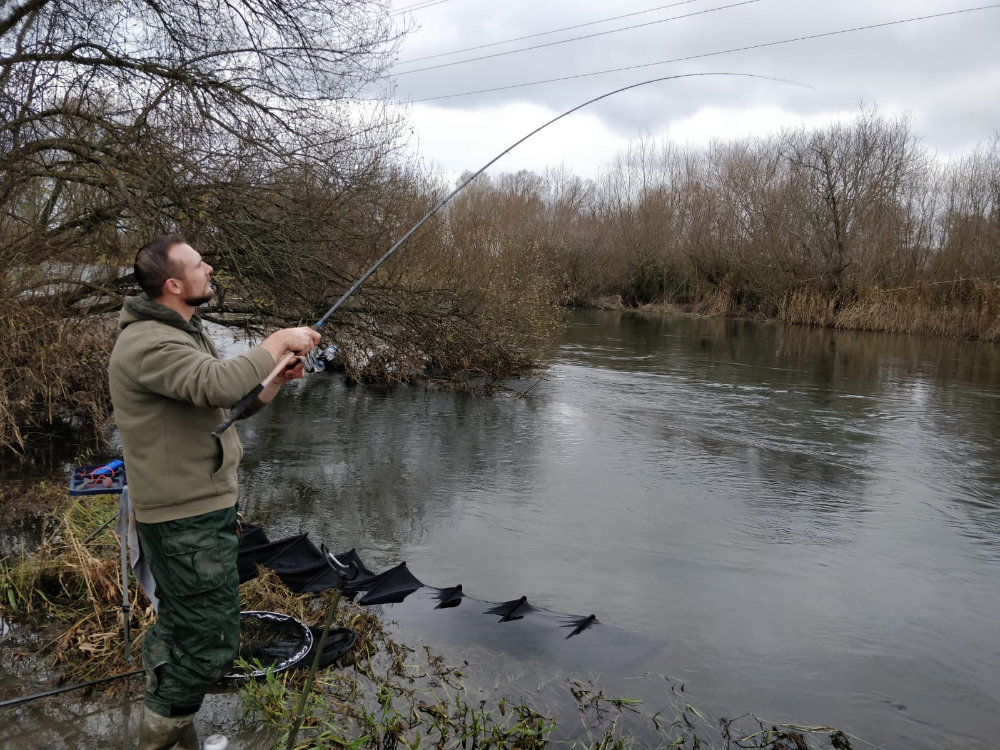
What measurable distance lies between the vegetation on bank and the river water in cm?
32

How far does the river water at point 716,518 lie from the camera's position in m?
4.48

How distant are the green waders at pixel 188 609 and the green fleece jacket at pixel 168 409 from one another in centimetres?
7

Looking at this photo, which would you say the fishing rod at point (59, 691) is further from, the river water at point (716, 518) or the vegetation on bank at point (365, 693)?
the river water at point (716, 518)

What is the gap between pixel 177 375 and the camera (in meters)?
2.39

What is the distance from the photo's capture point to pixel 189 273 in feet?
8.50

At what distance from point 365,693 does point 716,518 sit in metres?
4.32

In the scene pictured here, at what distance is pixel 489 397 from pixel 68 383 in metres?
6.44

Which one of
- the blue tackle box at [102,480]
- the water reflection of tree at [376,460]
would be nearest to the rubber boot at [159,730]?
the blue tackle box at [102,480]

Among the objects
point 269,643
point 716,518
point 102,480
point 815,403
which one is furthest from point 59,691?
point 815,403

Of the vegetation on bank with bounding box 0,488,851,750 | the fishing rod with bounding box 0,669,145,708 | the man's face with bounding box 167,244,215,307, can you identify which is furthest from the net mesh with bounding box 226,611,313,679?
the man's face with bounding box 167,244,215,307

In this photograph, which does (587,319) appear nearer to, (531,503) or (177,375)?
(531,503)

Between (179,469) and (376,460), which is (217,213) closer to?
(376,460)

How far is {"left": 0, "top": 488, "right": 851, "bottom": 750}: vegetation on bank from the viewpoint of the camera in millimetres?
3225

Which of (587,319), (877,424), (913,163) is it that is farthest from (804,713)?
(913,163)
